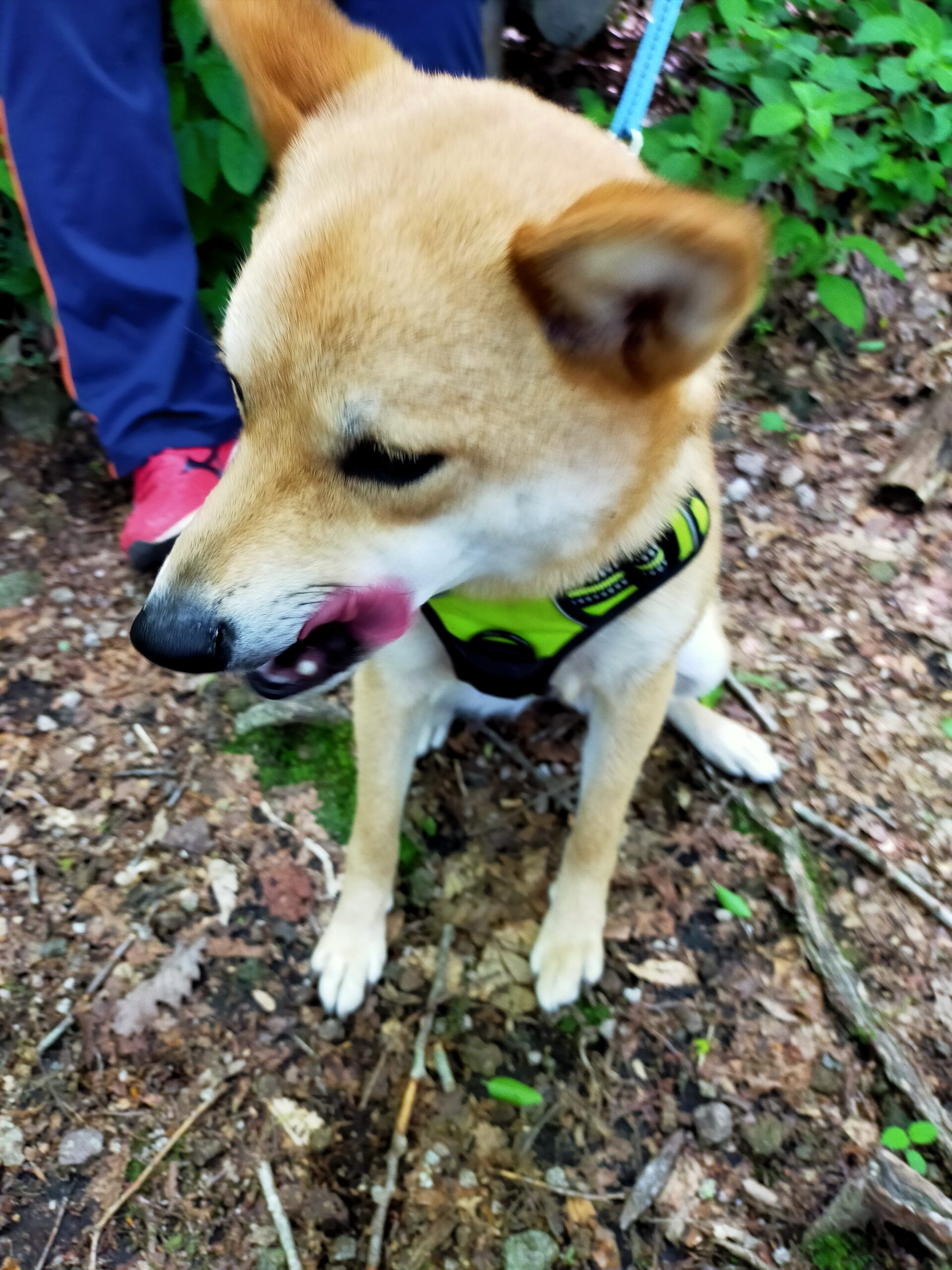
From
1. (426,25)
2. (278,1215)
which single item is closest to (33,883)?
(278,1215)

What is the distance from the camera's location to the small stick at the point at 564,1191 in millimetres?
1944

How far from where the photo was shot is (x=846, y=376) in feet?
12.3

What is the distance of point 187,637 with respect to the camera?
1355 mm

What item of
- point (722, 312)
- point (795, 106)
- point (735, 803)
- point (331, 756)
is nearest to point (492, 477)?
point (722, 312)

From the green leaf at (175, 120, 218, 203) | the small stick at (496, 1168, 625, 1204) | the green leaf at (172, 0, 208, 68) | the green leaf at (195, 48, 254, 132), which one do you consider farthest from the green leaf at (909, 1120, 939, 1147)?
the green leaf at (172, 0, 208, 68)

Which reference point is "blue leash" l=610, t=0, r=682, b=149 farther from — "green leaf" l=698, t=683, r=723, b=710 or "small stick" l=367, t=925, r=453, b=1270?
"small stick" l=367, t=925, r=453, b=1270

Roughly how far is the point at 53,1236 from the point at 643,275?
6.83 ft

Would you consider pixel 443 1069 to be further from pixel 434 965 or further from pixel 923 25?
pixel 923 25

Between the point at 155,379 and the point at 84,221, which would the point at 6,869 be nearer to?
the point at 155,379

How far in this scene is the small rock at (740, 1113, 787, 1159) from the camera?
79.5 inches

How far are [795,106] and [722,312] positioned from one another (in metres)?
2.41

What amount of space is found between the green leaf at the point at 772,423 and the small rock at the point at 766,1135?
258cm

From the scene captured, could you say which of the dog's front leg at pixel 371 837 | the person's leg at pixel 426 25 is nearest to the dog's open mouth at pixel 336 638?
the dog's front leg at pixel 371 837

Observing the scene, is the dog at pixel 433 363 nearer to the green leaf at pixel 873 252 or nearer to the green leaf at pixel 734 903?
the green leaf at pixel 734 903
